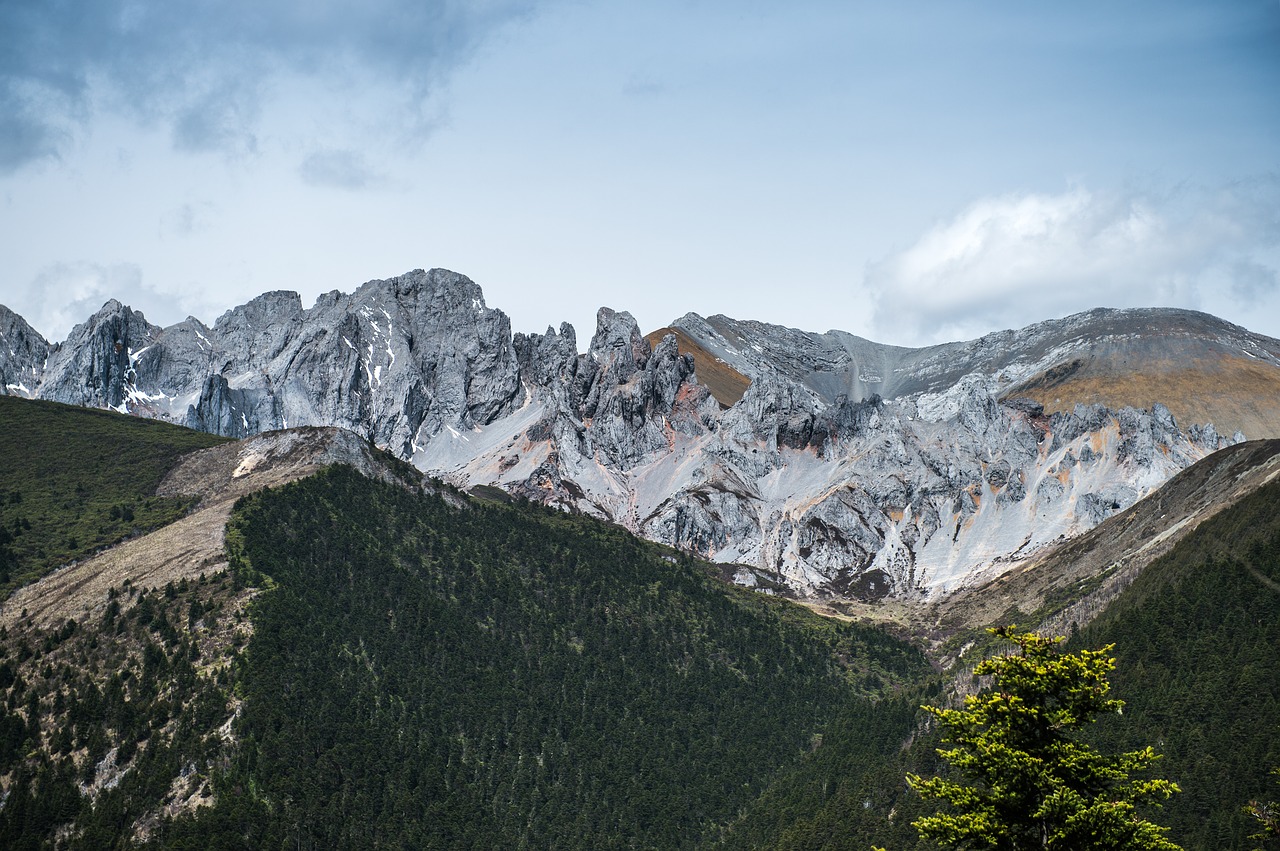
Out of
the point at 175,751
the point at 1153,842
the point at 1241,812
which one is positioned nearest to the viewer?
the point at 1153,842

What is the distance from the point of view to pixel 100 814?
167875 mm

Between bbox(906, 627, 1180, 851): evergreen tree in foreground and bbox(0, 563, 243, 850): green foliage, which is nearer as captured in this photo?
bbox(906, 627, 1180, 851): evergreen tree in foreground

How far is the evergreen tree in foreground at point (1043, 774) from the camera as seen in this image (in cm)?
4509

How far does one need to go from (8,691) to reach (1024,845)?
191 m

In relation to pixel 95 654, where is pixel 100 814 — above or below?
below

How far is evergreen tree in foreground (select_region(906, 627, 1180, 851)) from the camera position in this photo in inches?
1775

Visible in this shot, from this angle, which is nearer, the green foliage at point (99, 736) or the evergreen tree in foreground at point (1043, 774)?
the evergreen tree in foreground at point (1043, 774)

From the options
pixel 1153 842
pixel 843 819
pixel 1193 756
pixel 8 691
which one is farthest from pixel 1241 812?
pixel 8 691

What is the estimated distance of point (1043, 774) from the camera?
45750 mm

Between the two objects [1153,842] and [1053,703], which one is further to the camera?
[1053,703]

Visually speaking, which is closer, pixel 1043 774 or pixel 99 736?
pixel 1043 774

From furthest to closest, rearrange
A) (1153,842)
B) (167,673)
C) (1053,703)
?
(167,673)
(1053,703)
(1153,842)

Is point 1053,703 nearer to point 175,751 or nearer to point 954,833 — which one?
point 954,833

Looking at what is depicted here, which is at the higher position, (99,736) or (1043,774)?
(1043,774)
